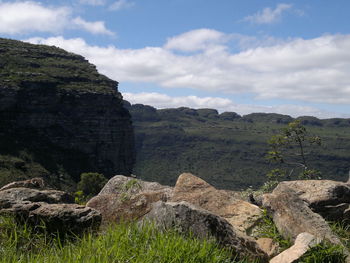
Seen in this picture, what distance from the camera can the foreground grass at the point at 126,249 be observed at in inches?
203

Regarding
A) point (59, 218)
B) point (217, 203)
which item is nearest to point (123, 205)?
point (59, 218)

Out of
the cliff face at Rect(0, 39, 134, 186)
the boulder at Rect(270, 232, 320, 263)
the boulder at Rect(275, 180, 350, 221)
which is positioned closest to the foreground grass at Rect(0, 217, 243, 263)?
the boulder at Rect(270, 232, 320, 263)

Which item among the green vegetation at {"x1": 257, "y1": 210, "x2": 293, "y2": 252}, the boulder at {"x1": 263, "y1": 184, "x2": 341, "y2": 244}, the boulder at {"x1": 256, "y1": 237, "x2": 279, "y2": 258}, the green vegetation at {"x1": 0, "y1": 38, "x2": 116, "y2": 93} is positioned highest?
the green vegetation at {"x1": 0, "y1": 38, "x2": 116, "y2": 93}

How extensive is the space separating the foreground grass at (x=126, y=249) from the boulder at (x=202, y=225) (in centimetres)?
23

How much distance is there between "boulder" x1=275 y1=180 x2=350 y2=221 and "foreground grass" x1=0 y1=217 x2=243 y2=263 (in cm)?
441

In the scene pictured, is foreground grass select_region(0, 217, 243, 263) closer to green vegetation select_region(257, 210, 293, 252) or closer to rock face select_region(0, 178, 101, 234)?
rock face select_region(0, 178, 101, 234)

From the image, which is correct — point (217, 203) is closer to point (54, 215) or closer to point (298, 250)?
point (298, 250)

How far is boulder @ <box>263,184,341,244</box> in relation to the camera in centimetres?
750

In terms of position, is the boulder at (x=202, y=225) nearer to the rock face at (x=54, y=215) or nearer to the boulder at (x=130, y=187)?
the rock face at (x=54, y=215)

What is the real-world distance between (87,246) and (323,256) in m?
3.84

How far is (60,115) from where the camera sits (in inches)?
5531

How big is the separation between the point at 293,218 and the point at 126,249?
12.6 ft

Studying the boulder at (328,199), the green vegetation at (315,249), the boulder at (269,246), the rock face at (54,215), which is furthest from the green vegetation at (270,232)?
the rock face at (54,215)

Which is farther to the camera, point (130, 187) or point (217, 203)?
point (130, 187)
